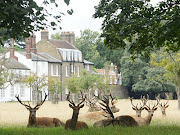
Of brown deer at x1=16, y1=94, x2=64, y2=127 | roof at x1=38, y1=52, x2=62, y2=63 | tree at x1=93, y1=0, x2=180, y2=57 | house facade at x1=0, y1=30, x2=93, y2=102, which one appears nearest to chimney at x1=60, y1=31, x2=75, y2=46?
house facade at x1=0, y1=30, x2=93, y2=102

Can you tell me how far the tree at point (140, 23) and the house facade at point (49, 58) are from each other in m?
50.5

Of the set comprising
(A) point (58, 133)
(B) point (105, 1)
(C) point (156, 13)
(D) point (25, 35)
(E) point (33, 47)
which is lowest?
(A) point (58, 133)

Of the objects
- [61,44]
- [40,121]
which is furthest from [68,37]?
[40,121]

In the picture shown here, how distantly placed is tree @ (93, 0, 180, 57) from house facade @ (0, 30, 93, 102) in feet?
166

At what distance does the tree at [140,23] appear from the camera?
15758mm

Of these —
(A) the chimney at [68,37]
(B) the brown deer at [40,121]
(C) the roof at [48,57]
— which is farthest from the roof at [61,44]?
(B) the brown deer at [40,121]

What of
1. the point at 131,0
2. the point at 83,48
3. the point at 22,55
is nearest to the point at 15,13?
the point at 131,0

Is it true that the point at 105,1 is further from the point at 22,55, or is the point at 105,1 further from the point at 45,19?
the point at 22,55

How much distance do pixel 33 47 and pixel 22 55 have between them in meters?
3.92

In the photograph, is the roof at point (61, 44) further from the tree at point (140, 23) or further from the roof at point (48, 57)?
the tree at point (140, 23)

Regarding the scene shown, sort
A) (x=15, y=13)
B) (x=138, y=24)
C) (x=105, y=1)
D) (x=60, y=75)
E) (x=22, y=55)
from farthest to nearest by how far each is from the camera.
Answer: (x=60, y=75) → (x=22, y=55) → (x=105, y=1) → (x=138, y=24) → (x=15, y=13)

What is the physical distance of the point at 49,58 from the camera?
78250 millimetres

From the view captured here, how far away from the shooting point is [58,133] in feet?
43.3

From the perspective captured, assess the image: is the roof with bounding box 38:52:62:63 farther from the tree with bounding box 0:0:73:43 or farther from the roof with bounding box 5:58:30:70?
the tree with bounding box 0:0:73:43
